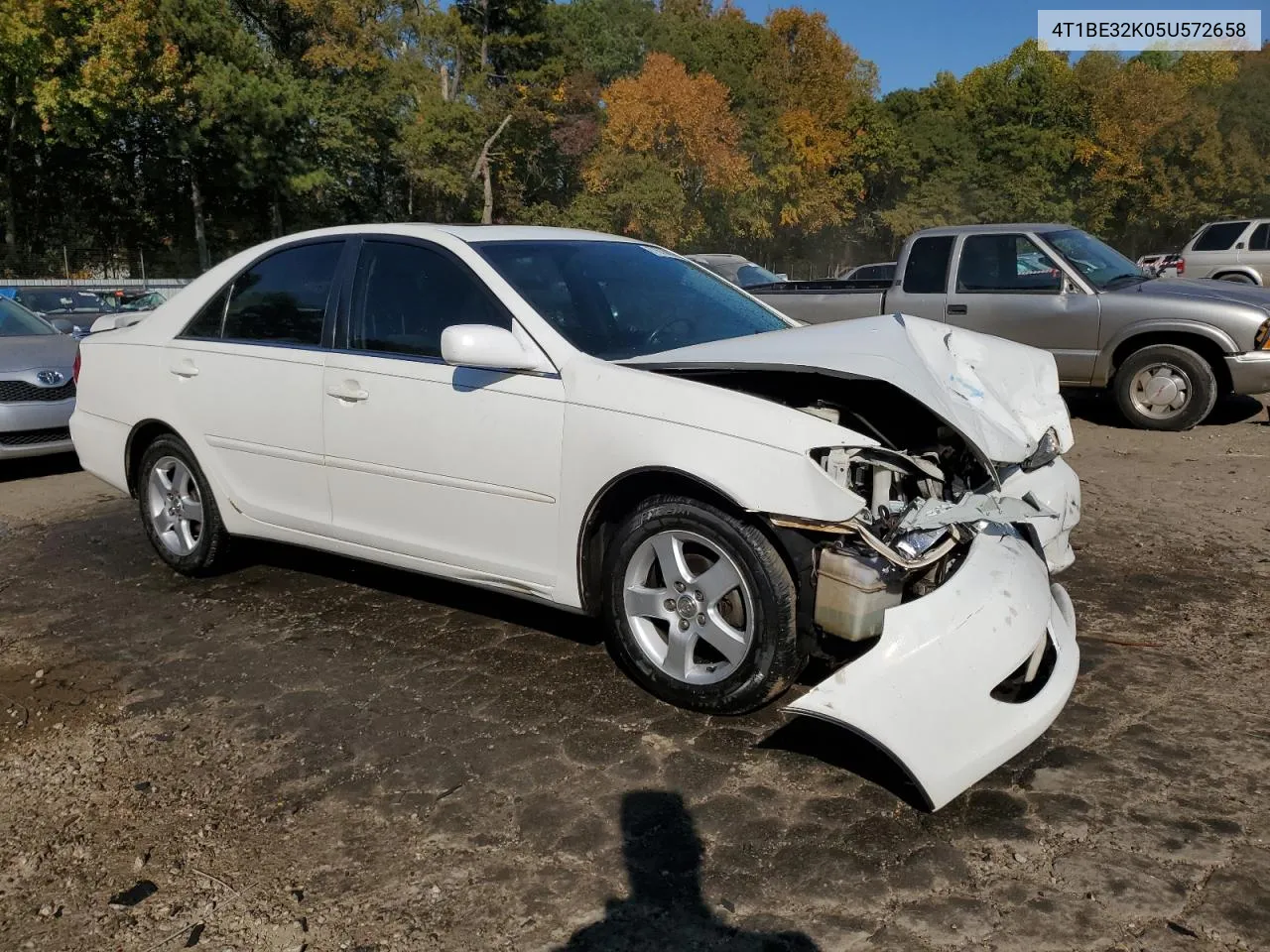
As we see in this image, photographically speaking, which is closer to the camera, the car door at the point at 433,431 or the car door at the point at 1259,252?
the car door at the point at 433,431

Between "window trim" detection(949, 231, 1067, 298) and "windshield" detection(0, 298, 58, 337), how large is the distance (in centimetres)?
841

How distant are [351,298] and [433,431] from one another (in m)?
0.86

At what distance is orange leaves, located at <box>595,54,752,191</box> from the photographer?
147ft

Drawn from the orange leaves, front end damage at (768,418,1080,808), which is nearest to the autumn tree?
the orange leaves

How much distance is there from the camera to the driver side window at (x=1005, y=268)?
28.8 ft

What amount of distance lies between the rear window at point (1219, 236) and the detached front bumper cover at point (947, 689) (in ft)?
58.3

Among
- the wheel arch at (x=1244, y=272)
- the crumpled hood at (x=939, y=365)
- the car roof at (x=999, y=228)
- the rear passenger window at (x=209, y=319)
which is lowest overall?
the crumpled hood at (x=939, y=365)

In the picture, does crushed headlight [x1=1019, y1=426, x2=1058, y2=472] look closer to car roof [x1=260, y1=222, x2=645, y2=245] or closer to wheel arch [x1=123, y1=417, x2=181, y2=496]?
car roof [x1=260, y1=222, x2=645, y2=245]

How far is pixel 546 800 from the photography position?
2.91 m

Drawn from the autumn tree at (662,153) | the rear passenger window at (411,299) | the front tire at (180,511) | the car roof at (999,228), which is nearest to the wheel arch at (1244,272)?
the car roof at (999,228)

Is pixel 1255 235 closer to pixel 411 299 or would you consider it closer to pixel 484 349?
pixel 411 299

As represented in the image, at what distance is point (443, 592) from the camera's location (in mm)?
4812

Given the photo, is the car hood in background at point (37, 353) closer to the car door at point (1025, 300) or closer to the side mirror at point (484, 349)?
the side mirror at point (484, 349)

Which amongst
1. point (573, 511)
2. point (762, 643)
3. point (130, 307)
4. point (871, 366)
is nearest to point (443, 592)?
point (573, 511)
